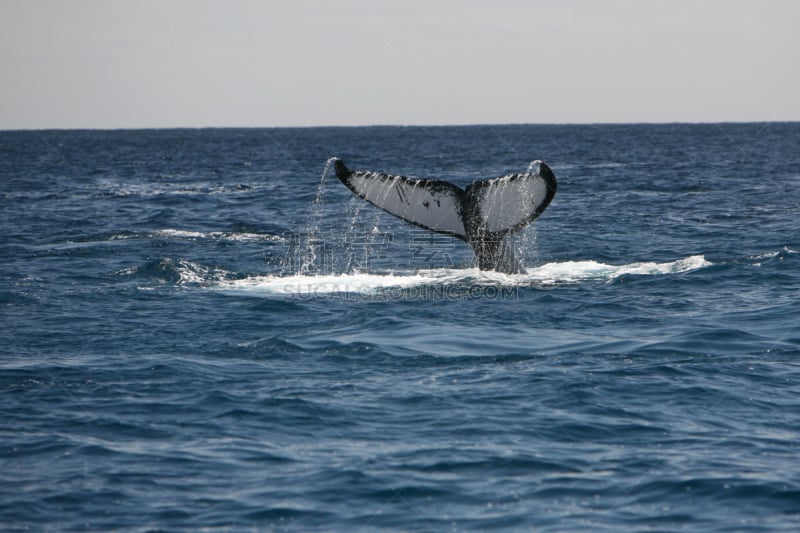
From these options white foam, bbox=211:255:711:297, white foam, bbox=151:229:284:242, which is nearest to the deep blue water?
white foam, bbox=211:255:711:297

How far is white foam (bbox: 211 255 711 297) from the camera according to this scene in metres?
15.1

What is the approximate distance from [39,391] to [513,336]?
5.30 m

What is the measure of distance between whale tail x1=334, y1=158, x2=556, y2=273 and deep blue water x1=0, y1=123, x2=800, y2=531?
45.5 inches

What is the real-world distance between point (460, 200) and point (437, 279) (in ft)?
9.54

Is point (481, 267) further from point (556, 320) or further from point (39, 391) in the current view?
point (39, 391)

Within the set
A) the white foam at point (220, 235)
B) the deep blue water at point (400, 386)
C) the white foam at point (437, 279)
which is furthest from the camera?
the white foam at point (220, 235)

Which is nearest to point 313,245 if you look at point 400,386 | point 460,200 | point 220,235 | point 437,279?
point 220,235

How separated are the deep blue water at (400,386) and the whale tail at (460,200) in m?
1.15

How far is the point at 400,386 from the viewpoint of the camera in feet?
32.5

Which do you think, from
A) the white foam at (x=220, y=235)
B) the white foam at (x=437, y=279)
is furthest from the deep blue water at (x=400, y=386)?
the white foam at (x=220, y=235)

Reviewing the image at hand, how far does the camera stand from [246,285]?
15.9 meters

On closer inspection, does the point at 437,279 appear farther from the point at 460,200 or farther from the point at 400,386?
the point at 400,386

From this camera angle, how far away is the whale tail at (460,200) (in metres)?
12.3

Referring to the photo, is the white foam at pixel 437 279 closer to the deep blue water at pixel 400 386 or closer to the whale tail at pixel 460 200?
the deep blue water at pixel 400 386
